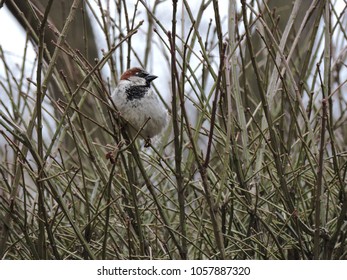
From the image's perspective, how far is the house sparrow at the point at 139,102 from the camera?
295 cm

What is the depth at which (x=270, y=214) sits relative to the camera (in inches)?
87.1

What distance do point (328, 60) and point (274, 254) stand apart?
2.23ft

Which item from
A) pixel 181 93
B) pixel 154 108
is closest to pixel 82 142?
pixel 154 108

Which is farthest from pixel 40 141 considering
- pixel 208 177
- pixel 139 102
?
pixel 139 102

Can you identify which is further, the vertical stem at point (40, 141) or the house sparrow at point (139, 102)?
the house sparrow at point (139, 102)

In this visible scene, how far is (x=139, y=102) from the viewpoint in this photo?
2990 mm

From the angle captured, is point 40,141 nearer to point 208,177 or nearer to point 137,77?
point 208,177

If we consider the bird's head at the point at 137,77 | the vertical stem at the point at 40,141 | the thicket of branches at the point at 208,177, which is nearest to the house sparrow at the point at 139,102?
the bird's head at the point at 137,77

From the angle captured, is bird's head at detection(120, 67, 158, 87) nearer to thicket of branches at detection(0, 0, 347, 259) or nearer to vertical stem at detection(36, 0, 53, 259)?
thicket of branches at detection(0, 0, 347, 259)

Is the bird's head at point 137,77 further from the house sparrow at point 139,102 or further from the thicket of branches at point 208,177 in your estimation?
the thicket of branches at point 208,177

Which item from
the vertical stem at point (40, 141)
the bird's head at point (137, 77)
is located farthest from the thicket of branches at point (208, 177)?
the bird's head at point (137, 77)

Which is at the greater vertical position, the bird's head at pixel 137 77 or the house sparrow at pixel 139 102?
the bird's head at pixel 137 77

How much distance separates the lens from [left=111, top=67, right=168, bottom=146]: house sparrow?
2.95 metres
